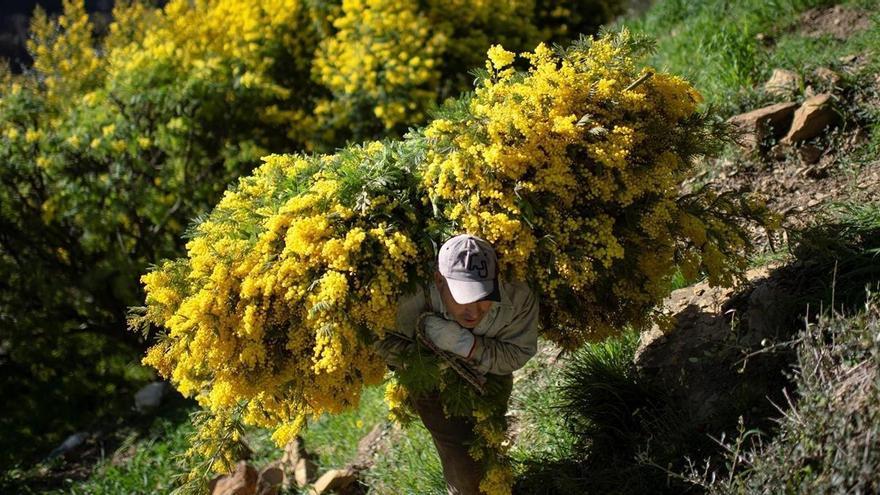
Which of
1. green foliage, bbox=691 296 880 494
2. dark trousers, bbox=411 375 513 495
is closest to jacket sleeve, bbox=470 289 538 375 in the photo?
dark trousers, bbox=411 375 513 495

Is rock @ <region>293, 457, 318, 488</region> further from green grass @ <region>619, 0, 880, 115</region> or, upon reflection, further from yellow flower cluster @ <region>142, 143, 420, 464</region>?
green grass @ <region>619, 0, 880, 115</region>

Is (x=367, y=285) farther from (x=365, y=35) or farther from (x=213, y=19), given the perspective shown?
(x=213, y=19)

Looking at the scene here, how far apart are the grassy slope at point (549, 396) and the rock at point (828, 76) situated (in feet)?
0.41

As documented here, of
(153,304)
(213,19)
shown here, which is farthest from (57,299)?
(153,304)

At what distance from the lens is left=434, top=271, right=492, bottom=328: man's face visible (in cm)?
286

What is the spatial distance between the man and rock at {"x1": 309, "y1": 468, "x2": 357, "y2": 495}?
1304 millimetres

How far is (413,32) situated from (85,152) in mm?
2847

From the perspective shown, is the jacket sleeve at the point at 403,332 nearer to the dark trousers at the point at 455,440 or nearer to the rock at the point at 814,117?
the dark trousers at the point at 455,440

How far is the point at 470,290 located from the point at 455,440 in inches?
32.1

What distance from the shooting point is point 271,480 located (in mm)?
4582

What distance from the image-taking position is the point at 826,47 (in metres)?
5.11

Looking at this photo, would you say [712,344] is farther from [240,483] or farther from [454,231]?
[240,483]

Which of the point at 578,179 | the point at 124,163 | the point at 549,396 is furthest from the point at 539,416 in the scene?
the point at 124,163

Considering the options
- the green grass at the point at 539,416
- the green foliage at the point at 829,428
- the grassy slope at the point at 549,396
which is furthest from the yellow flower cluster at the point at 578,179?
the grassy slope at the point at 549,396
